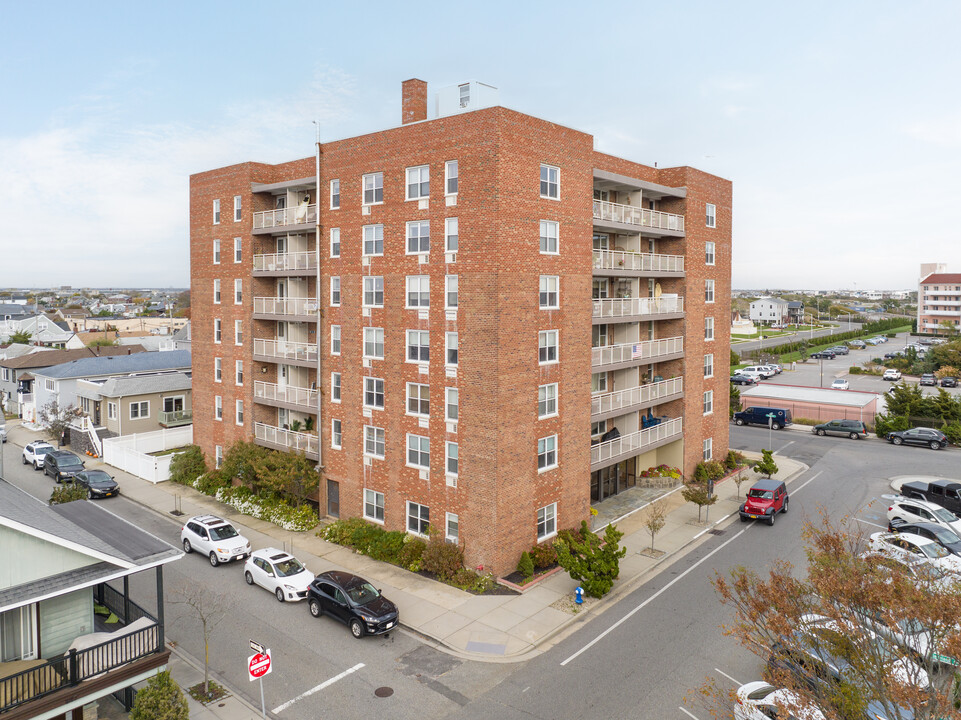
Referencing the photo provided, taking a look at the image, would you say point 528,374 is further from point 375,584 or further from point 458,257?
point 375,584

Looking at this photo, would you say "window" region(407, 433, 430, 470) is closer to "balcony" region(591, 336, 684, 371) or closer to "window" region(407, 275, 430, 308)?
"window" region(407, 275, 430, 308)

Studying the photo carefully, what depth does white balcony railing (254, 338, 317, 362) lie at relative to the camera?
31.2 m

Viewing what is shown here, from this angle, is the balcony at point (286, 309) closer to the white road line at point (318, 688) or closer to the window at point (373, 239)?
the window at point (373, 239)

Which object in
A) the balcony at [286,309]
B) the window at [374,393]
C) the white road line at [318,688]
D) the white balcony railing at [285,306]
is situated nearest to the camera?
the white road line at [318,688]

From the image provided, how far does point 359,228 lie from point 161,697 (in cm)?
1941

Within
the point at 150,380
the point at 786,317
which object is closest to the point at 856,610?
the point at 150,380

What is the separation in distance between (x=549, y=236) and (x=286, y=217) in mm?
14374

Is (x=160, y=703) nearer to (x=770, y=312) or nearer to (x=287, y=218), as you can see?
(x=287, y=218)

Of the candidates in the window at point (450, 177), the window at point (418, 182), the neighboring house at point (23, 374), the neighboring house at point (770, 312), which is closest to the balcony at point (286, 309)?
the window at point (418, 182)

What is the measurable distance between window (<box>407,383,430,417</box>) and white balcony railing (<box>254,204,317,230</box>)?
10.2 m

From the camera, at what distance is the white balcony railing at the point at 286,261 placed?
1219 inches

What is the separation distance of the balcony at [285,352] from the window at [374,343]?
384 centimetres

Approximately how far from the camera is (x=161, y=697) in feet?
46.0

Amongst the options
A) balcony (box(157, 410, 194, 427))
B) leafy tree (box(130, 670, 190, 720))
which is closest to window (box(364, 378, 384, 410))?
leafy tree (box(130, 670, 190, 720))
